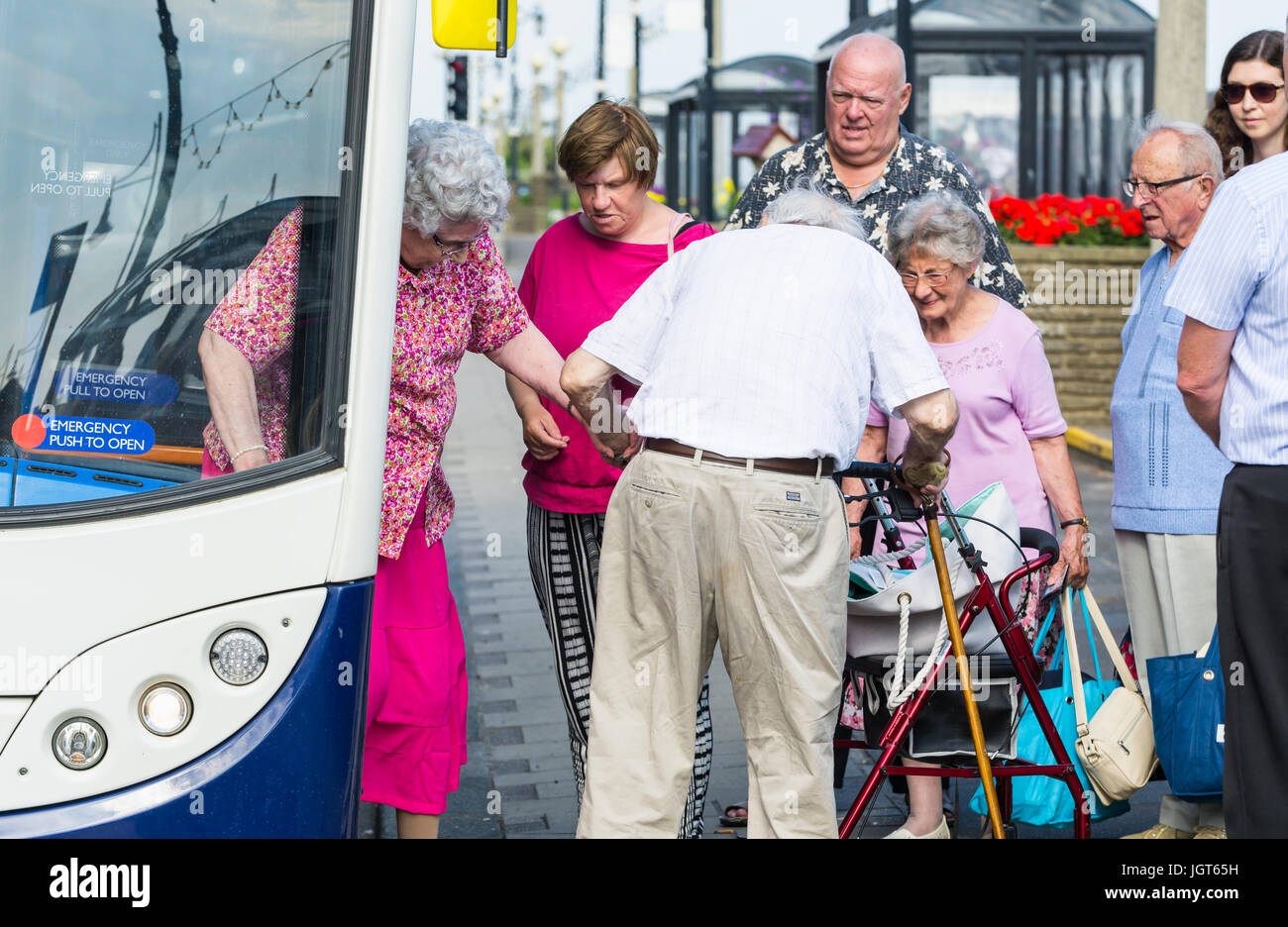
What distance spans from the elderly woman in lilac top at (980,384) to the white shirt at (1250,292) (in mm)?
962

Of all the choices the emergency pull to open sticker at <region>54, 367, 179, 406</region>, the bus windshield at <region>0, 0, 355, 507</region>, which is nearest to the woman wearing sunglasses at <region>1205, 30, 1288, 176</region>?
the bus windshield at <region>0, 0, 355, 507</region>

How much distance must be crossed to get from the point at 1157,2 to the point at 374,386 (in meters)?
10.8

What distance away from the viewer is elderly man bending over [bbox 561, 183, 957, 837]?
3248 mm

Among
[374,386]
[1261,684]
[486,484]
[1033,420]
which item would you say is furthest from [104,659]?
[486,484]

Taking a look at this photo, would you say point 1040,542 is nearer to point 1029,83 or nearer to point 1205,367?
point 1205,367

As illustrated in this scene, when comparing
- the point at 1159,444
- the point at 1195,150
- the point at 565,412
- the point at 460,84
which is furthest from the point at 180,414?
the point at 460,84

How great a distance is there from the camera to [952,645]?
3605 millimetres

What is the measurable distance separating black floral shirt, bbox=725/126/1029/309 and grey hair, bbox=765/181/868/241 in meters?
0.92

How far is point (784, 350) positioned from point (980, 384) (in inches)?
41.6

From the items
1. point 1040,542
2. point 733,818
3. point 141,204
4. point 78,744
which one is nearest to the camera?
point 78,744

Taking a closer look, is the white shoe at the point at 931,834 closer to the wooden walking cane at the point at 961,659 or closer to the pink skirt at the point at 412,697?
the wooden walking cane at the point at 961,659

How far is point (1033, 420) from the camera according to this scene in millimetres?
4164

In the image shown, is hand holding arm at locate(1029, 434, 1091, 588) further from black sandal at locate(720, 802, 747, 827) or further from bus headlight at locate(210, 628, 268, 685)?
bus headlight at locate(210, 628, 268, 685)

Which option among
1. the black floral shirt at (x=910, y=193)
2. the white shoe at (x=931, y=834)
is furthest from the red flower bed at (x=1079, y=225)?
the white shoe at (x=931, y=834)
